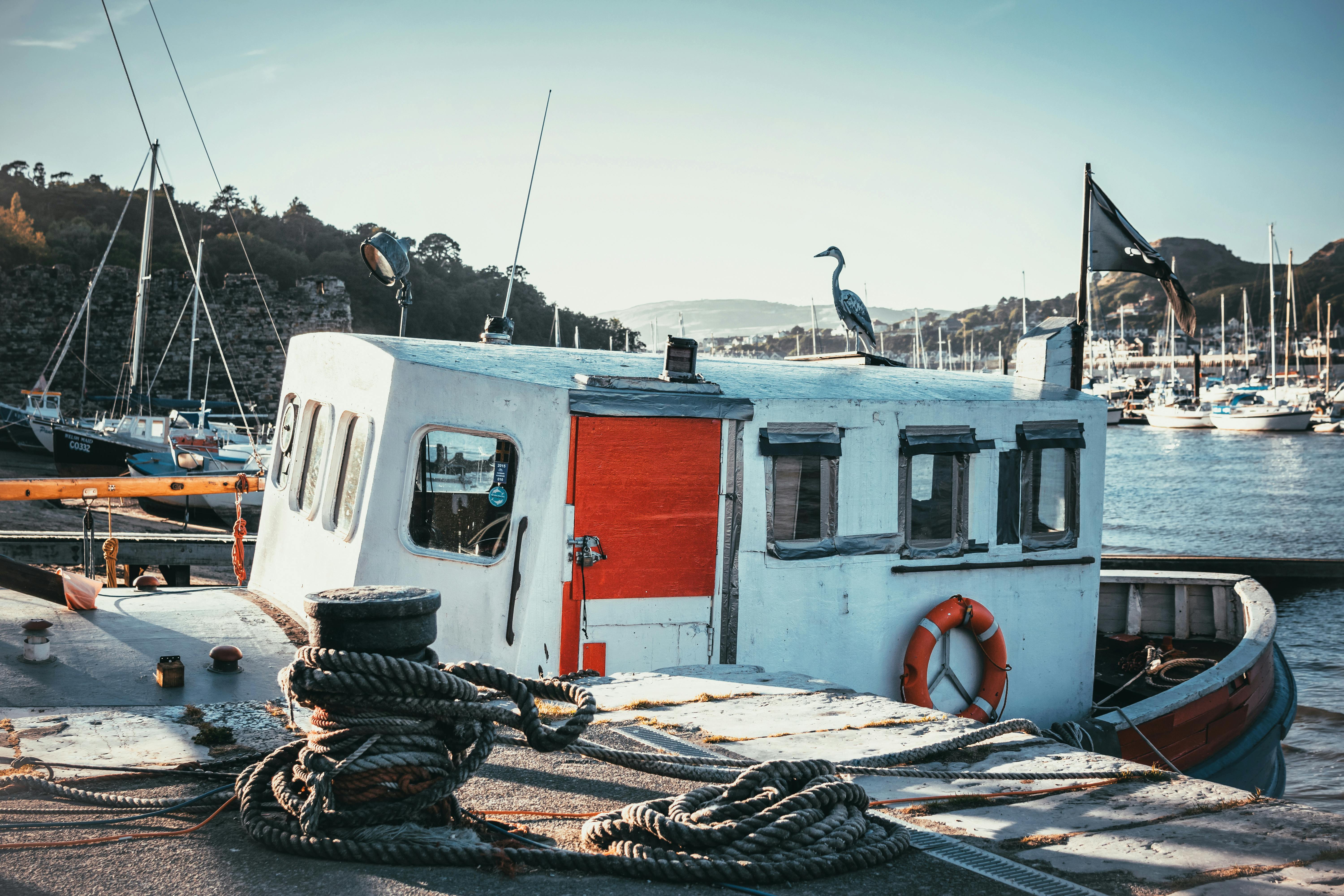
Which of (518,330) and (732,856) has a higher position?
(518,330)

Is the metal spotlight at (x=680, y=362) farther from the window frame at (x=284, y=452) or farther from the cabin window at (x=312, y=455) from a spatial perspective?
the window frame at (x=284, y=452)

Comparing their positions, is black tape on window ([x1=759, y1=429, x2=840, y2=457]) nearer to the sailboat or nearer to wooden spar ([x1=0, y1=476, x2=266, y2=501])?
wooden spar ([x1=0, y1=476, x2=266, y2=501])

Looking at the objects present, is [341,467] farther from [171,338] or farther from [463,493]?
[171,338]

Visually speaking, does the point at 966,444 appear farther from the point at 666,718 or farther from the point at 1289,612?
the point at 1289,612

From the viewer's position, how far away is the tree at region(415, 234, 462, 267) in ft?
240

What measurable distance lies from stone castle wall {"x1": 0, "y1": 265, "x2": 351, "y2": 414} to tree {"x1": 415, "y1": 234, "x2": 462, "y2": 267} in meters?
30.6

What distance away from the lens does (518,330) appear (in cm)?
6512

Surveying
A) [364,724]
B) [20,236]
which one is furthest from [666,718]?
[20,236]

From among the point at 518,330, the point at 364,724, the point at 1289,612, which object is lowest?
the point at 1289,612

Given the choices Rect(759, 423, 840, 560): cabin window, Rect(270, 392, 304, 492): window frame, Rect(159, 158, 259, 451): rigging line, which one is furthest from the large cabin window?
Rect(159, 158, 259, 451): rigging line

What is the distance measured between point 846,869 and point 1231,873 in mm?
1196

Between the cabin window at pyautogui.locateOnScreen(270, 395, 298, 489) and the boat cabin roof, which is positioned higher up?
the boat cabin roof

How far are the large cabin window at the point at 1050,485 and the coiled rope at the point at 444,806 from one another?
4.83 meters

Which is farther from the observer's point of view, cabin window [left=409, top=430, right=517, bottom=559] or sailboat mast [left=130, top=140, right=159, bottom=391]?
sailboat mast [left=130, top=140, right=159, bottom=391]
